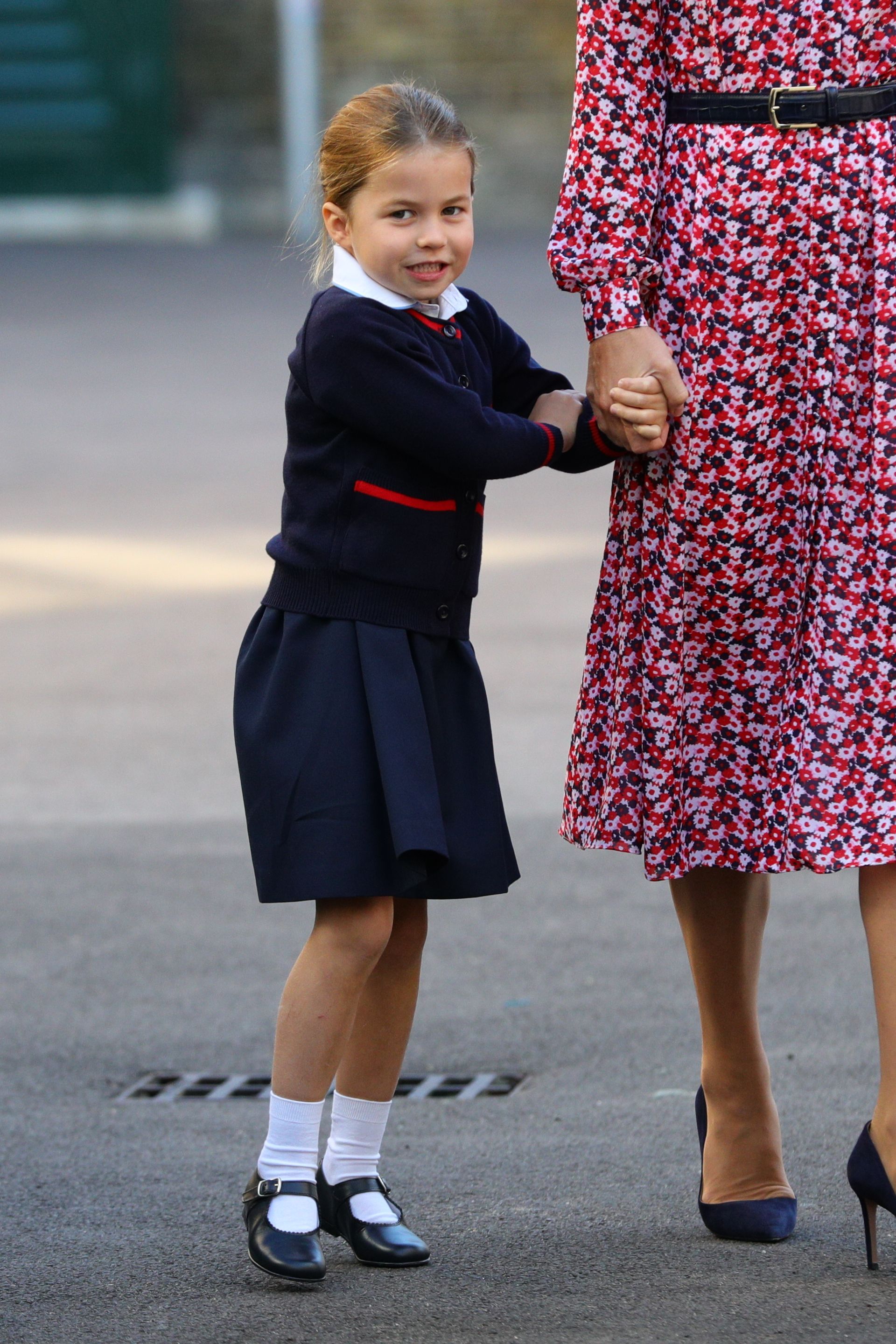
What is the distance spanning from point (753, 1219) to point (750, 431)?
1067 mm

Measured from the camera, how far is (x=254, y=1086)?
3.76 meters

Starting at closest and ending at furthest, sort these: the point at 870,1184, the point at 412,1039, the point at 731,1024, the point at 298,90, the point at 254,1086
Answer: the point at 870,1184 < the point at 731,1024 < the point at 254,1086 < the point at 412,1039 < the point at 298,90

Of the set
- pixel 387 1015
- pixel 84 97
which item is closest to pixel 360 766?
pixel 387 1015

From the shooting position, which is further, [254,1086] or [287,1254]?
[254,1086]

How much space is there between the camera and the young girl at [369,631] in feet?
8.51

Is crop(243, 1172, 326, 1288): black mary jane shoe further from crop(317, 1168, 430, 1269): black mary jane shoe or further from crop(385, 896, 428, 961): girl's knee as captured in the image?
crop(385, 896, 428, 961): girl's knee

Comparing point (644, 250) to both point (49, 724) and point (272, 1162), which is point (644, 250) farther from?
point (49, 724)

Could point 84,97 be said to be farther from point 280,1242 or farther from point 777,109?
point 280,1242

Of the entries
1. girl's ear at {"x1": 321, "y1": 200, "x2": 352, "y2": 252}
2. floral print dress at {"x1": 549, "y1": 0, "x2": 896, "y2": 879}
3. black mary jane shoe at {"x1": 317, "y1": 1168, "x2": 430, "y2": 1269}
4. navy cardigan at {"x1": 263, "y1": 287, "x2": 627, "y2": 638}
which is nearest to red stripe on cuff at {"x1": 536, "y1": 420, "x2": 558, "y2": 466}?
navy cardigan at {"x1": 263, "y1": 287, "x2": 627, "y2": 638}

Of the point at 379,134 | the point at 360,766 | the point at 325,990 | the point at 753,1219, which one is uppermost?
the point at 379,134

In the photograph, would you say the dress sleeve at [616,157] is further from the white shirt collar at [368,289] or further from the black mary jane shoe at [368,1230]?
the black mary jane shoe at [368,1230]

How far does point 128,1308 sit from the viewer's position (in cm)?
257

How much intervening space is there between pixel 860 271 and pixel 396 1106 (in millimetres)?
1757

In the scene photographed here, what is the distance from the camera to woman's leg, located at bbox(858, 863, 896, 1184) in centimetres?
258
